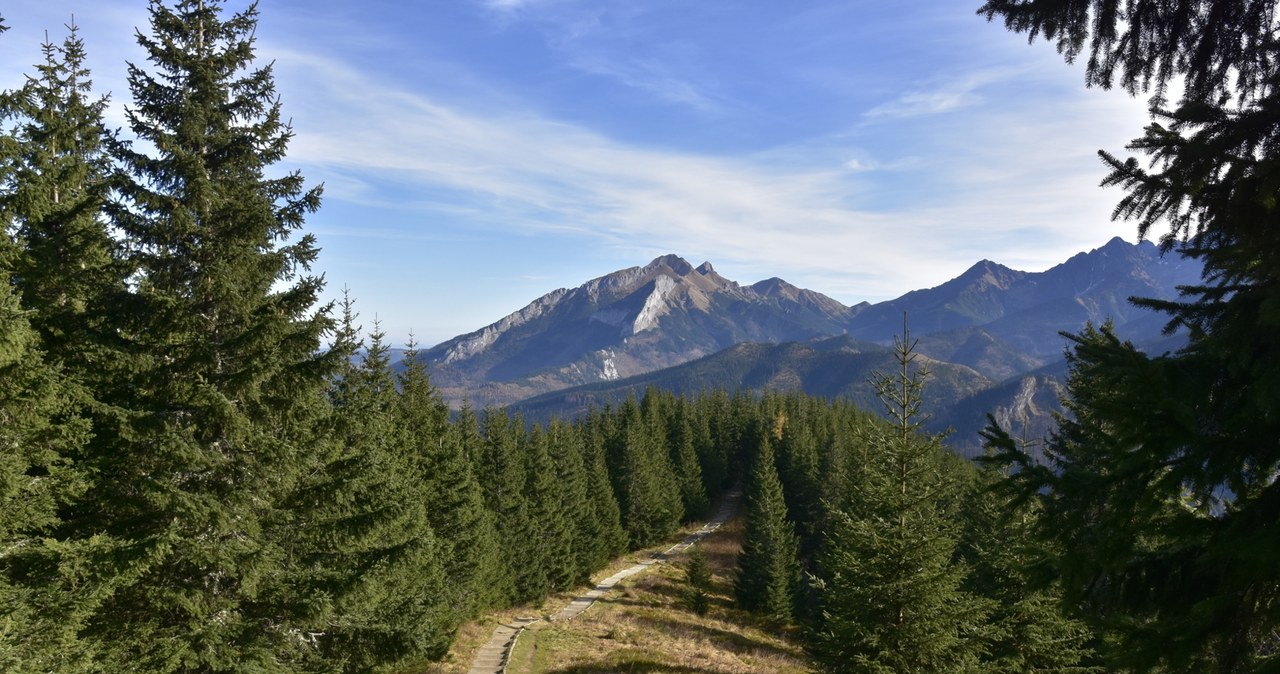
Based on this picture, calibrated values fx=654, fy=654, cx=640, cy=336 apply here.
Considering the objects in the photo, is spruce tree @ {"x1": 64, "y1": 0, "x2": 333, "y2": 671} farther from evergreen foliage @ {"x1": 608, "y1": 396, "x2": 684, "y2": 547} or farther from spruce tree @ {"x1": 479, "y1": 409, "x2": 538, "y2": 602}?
evergreen foliage @ {"x1": 608, "y1": 396, "x2": 684, "y2": 547}

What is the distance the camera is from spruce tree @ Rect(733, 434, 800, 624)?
41.0 m

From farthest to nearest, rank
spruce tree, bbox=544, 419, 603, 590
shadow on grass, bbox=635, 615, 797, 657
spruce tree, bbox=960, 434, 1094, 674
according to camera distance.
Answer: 1. spruce tree, bbox=544, 419, 603, 590
2. shadow on grass, bbox=635, 615, 797, 657
3. spruce tree, bbox=960, 434, 1094, 674

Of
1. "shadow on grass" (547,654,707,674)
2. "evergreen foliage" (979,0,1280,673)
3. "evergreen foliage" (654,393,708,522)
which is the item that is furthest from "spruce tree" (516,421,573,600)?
"evergreen foliage" (979,0,1280,673)

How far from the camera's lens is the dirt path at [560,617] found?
25219mm

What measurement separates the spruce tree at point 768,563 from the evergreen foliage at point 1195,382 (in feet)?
120

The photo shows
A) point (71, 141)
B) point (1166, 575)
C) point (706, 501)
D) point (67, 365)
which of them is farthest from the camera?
point (706, 501)

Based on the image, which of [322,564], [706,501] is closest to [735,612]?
[706,501]

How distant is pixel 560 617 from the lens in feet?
115

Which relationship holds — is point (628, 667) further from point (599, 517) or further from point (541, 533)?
point (599, 517)

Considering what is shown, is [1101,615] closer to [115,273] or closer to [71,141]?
[115,273]

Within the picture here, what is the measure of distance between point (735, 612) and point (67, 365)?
39.3 meters

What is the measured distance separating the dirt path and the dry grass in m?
0.54

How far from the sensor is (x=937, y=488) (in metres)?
16.6

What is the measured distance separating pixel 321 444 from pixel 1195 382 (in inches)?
501
